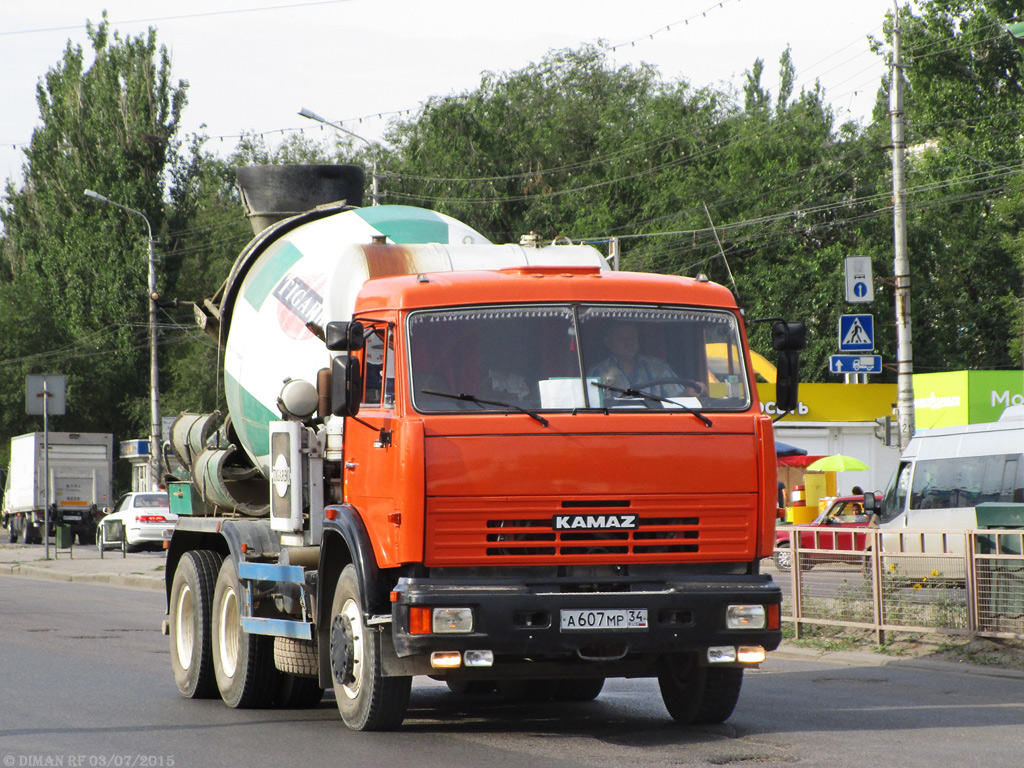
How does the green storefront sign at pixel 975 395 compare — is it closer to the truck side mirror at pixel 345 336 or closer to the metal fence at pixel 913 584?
the metal fence at pixel 913 584

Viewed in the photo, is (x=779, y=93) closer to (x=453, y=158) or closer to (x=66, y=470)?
(x=453, y=158)

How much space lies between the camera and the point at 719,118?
5875 centimetres

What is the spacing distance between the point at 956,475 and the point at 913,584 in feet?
26.0

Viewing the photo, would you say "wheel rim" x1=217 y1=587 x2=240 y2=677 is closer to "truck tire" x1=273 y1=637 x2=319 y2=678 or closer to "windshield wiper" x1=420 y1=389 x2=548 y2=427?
"truck tire" x1=273 y1=637 x2=319 y2=678

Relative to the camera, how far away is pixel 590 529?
809 cm

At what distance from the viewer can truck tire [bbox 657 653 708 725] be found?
9.01 m

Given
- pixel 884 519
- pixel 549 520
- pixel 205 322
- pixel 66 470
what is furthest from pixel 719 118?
pixel 549 520

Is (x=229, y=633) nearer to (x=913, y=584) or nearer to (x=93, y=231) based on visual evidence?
(x=913, y=584)

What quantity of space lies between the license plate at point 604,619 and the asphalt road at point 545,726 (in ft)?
2.23

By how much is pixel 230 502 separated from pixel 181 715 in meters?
1.67

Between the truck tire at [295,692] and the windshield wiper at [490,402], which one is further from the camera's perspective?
the truck tire at [295,692]

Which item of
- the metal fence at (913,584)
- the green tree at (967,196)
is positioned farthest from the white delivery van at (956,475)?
the green tree at (967,196)

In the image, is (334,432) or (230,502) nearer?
(334,432)

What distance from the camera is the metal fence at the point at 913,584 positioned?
12438 millimetres
